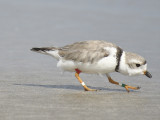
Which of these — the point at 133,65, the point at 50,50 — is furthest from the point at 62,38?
the point at 133,65

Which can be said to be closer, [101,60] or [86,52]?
[101,60]

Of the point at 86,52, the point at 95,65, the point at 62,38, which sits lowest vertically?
the point at 62,38

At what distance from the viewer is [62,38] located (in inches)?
489

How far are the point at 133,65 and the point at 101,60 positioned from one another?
0.54 meters

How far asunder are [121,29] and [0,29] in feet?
11.5

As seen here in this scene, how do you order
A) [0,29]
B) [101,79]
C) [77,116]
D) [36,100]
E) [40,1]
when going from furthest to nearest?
[40,1] → [0,29] → [101,79] → [36,100] → [77,116]

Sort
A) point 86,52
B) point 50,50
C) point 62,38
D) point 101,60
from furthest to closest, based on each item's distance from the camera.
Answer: point 62,38
point 50,50
point 86,52
point 101,60

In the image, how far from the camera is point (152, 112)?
A: 6281 millimetres

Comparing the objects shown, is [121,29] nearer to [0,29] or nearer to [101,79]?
[0,29]

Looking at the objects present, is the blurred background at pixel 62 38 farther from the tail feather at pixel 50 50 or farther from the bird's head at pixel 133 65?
the tail feather at pixel 50 50

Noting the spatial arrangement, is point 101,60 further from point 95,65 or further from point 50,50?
point 50,50

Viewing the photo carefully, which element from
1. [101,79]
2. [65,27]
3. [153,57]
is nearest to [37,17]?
[65,27]

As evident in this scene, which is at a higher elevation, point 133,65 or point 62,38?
point 133,65

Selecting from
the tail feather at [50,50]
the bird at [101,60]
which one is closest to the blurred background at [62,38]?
the bird at [101,60]
